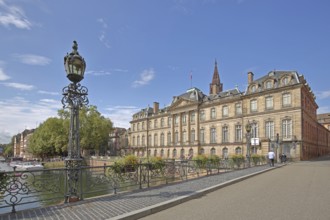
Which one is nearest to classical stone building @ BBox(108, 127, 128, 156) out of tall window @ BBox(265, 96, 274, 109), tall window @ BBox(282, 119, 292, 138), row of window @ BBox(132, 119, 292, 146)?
row of window @ BBox(132, 119, 292, 146)

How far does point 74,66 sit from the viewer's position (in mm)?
7902

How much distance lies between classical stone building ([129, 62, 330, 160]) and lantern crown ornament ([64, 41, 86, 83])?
2583 cm

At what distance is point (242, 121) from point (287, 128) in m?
8.34

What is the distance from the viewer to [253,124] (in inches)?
1704

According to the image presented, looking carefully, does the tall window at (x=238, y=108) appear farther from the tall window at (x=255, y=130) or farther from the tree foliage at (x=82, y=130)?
the tree foliage at (x=82, y=130)

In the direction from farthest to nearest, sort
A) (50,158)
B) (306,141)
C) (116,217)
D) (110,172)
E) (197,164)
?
(50,158) → (306,141) → (197,164) → (110,172) → (116,217)

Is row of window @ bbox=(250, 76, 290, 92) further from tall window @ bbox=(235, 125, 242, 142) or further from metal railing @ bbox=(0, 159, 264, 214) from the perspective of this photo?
metal railing @ bbox=(0, 159, 264, 214)

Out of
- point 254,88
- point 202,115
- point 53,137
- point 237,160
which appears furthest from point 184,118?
point 237,160

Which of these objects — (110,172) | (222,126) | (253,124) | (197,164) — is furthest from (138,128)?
(110,172)

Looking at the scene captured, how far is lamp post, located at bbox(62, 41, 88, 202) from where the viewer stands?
7.51m

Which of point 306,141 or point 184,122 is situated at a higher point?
point 184,122

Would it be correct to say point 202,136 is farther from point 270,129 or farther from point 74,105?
point 74,105

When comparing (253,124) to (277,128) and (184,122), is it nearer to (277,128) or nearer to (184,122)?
(277,128)

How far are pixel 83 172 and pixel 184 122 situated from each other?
4992 centimetres
